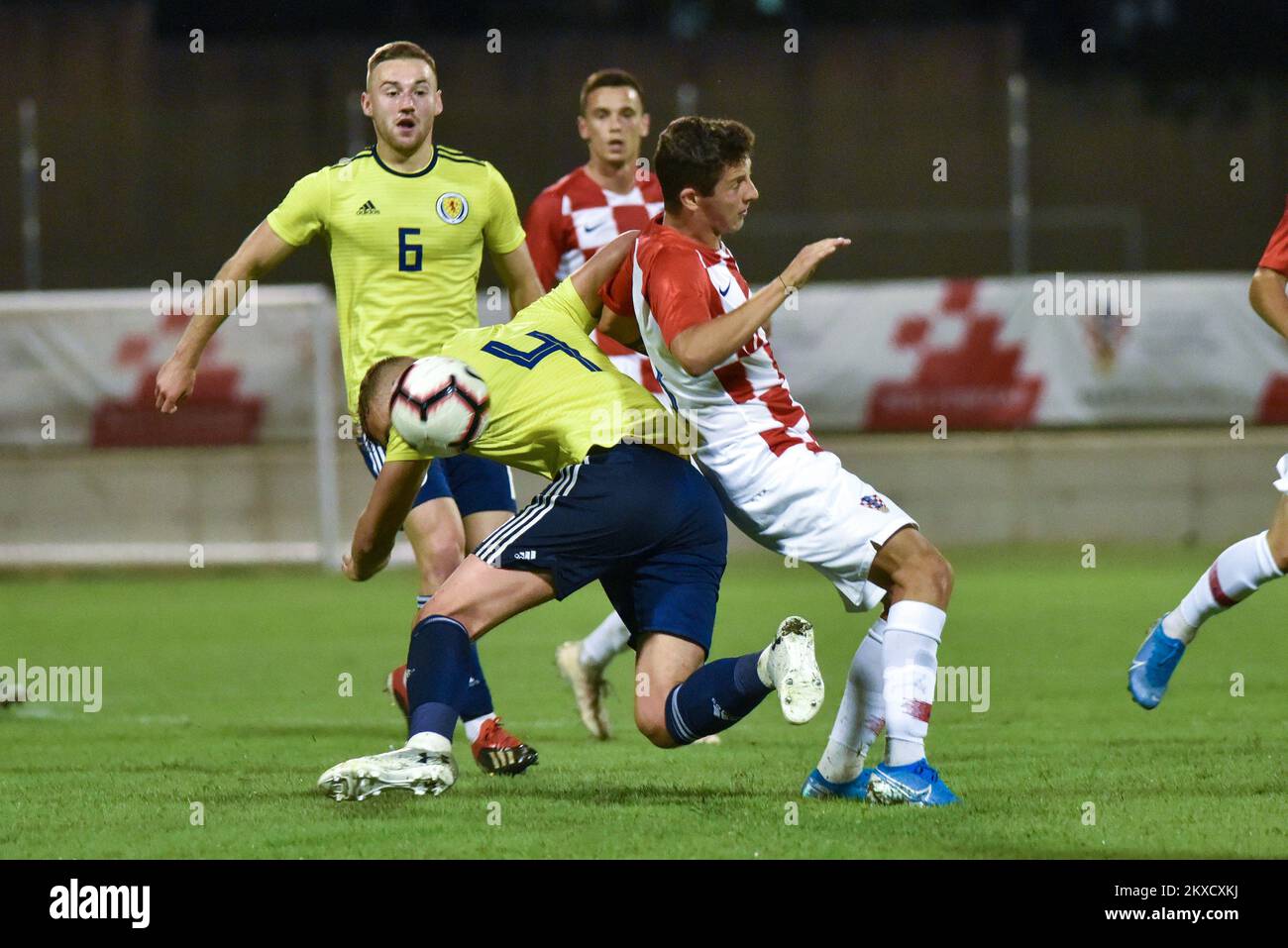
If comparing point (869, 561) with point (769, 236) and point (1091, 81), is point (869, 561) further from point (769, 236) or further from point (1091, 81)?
point (1091, 81)

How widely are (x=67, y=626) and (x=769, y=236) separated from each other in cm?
1183

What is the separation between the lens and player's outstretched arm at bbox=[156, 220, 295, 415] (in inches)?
259

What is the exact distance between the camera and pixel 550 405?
5.53m

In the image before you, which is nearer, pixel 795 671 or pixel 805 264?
pixel 795 671

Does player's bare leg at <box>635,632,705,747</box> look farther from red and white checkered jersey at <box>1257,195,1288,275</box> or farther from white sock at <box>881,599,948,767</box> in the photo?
red and white checkered jersey at <box>1257,195,1288,275</box>

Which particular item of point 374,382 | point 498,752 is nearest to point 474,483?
point 498,752

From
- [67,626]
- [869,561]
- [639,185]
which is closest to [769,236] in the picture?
[67,626]

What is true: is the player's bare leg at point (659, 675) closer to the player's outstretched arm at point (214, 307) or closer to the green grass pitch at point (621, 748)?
the green grass pitch at point (621, 748)

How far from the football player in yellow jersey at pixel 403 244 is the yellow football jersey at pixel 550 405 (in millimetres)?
1243

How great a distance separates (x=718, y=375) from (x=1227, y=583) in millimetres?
1891

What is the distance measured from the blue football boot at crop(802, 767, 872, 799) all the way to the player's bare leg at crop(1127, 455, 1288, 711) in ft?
3.88

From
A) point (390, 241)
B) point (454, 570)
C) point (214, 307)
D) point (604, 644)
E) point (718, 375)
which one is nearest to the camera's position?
point (718, 375)

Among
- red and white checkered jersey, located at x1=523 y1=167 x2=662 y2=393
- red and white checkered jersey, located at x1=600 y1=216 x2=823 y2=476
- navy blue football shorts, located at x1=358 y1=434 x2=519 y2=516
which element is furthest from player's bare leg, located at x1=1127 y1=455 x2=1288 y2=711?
red and white checkered jersey, located at x1=523 y1=167 x2=662 y2=393

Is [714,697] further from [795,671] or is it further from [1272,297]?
[1272,297]
